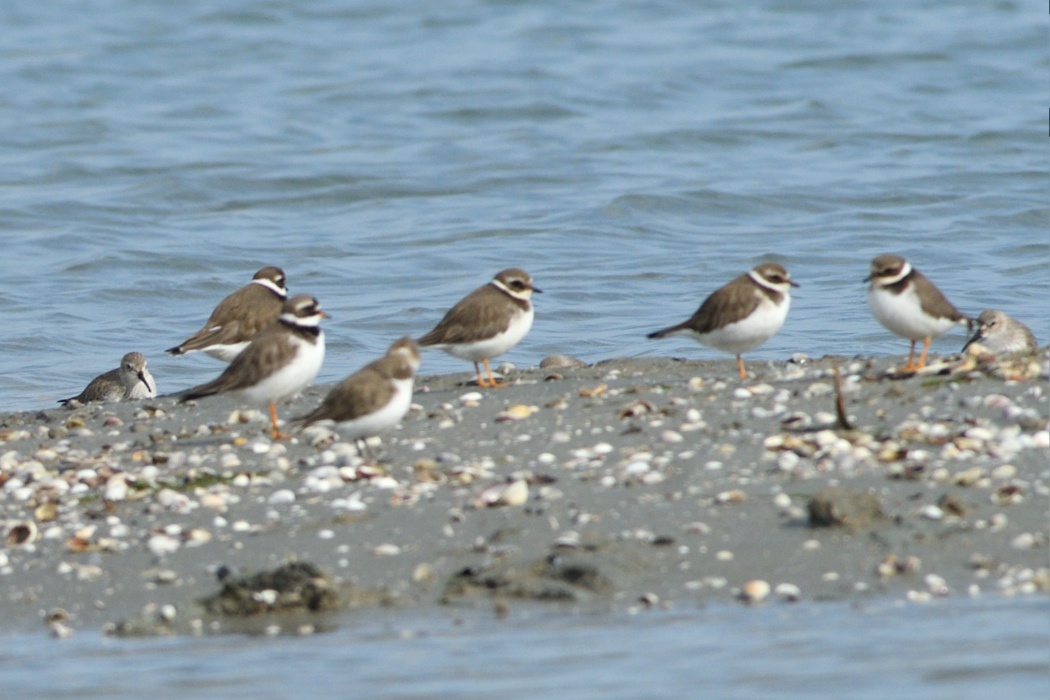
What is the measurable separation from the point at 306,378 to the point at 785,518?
3646mm

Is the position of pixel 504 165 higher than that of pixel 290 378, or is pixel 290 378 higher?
pixel 504 165

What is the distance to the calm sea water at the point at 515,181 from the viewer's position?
46.5ft

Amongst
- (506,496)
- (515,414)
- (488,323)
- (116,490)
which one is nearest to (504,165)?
(488,323)

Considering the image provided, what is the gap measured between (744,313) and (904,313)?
1.12m

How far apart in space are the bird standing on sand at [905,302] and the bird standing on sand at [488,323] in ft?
8.75

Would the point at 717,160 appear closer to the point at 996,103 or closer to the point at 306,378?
the point at 996,103

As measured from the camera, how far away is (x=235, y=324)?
11.8 meters

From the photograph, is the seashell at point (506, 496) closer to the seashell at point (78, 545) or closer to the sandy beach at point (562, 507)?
the sandy beach at point (562, 507)

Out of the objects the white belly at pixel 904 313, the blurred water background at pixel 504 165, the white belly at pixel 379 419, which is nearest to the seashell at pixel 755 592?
the white belly at pixel 379 419

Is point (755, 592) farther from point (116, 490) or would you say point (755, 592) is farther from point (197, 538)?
point (116, 490)

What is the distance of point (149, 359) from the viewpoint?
1520cm

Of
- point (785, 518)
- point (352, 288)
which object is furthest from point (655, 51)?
point (785, 518)

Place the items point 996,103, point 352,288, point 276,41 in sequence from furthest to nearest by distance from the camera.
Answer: point 276,41 < point 996,103 < point 352,288

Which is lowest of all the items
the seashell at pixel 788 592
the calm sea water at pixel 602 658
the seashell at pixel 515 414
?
the calm sea water at pixel 602 658
